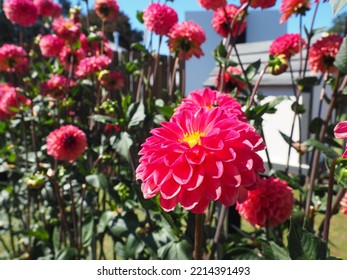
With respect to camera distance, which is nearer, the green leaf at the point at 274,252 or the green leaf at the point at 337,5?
the green leaf at the point at 337,5

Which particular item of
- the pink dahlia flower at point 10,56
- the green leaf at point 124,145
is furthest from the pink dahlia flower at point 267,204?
the pink dahlia flower at point 10,56

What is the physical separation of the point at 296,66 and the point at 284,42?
2.76 ft

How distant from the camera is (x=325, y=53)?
948 millimetres

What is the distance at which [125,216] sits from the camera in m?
1.15

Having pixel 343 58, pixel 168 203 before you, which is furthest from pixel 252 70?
pixel 168 203

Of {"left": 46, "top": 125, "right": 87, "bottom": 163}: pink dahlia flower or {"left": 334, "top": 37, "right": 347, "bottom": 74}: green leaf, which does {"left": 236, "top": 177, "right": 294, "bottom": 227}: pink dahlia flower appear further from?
{"left": 46, "top": 125, "right": 87, "bottom": 163}: pink dahlia flower

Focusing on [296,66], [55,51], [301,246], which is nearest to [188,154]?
[301,246]

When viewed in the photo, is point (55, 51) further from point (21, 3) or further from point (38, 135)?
point (38, 135)

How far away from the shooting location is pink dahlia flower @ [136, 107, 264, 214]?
439 mm

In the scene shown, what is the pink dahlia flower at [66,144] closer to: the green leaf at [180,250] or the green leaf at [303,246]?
the green leaf at [180,250]

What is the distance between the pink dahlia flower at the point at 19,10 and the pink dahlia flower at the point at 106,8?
288mm

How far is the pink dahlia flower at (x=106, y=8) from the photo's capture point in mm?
1384

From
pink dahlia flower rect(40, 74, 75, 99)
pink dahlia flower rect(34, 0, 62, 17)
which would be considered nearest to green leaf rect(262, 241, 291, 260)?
pink dahlia flower rect(40, 74, 75, 99)

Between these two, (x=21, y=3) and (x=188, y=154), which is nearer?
(x=188, y=154)
